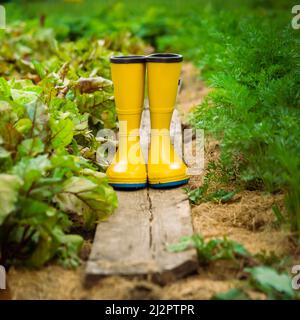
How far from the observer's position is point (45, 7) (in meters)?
10.2

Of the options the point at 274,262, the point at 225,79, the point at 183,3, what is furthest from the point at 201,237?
the point at 183,3

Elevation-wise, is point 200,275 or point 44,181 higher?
point 44,181

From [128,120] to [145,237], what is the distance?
0.80 meters

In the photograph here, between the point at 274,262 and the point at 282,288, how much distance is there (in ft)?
0.69

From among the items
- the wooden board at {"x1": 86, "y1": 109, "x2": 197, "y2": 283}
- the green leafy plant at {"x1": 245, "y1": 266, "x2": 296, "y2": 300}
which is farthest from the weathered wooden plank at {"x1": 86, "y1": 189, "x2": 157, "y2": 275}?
the green leafy plant at {"x1": 245, "y1": 266, "x2": 296, "y2": 300}

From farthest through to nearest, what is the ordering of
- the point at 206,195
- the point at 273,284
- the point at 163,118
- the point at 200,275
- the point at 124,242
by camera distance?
the point at 163,118 → the point at 206,195 → the point at 124,242 → the point at 200,275 → the point at 273,284

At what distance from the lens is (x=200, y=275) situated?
2.34 metres

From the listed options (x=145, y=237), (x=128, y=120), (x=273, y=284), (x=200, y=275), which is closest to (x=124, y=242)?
(x=145, y=237)

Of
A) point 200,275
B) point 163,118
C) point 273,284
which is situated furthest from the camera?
point 163,118

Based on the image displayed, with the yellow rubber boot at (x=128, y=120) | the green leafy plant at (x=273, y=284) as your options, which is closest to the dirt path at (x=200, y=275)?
the green leafy plant at (x=273, y=284)

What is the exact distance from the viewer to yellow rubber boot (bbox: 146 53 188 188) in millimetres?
3047

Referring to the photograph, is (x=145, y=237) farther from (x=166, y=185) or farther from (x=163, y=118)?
(x=163, y=118)

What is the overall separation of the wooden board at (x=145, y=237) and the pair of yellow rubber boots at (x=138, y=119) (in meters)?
0.07

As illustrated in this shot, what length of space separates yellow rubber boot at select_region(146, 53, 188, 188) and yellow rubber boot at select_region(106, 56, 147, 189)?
5 cm
